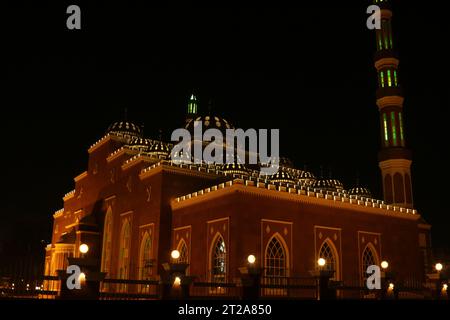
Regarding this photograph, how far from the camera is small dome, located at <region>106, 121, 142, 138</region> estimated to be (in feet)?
113

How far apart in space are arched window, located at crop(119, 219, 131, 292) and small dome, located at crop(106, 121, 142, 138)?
7207 millimetres

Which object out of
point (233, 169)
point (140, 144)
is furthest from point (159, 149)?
point (233, 169)

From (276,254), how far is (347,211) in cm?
528

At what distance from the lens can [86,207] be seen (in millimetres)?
35719

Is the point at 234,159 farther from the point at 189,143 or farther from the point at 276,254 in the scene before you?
the point at 276,254

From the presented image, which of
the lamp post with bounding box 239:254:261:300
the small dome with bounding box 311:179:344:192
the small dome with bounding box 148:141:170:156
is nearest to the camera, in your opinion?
the lamp post with bounding box 239:254:261:300

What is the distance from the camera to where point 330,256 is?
82.2 feet

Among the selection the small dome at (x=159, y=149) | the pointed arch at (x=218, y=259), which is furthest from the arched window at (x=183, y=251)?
the small dome at (x=159, y=149)

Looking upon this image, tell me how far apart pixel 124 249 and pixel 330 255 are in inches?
488

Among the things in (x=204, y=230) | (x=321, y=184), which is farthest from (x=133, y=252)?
(x=321, y=184)

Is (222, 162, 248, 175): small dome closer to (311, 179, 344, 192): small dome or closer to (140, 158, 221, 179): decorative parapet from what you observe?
(140, 158, 221, 179): decorative parapet

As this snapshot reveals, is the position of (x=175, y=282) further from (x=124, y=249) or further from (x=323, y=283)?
(x=124, y=249)

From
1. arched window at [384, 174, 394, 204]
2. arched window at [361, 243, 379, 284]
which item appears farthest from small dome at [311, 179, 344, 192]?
arched window at [361, 243, 379, 284]

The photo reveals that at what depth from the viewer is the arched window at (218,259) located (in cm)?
2242
